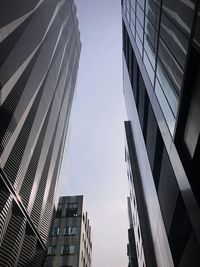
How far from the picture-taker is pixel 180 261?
595 inches

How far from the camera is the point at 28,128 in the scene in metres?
22.9

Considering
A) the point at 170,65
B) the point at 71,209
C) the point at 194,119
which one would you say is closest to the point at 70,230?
the point at 71,209

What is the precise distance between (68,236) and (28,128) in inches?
1477

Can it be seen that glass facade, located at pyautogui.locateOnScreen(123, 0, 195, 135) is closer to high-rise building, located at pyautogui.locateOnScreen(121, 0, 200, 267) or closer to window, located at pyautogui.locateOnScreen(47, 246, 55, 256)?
high-rise building, located at pyautogui.locateOnScreen(121, 0, 200, 267)

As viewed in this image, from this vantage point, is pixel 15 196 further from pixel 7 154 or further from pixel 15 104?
pixel 15 104

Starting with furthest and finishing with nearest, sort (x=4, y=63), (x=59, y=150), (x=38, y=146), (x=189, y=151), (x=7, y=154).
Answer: (x=59, y=150) < (x=38, y=146) < (x=4, y=63) < (x=7, y=154) < (x=189, y=151)

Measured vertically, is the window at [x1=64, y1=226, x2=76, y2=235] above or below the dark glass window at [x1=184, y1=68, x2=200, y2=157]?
above

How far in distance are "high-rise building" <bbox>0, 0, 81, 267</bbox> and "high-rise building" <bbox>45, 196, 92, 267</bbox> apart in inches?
983

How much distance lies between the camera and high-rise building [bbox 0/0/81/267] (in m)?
17.6

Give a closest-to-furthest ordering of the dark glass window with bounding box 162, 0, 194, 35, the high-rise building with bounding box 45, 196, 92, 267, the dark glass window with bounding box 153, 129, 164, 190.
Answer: the dark glass window with bounding box 162, 0, 194, 35 < the dark glass window with bounding box 153, 129, 164, 190 < the high-rise building with bounding box 45, 196, 92, 267

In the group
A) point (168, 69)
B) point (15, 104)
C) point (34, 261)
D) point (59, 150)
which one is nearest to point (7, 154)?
point (15, 104)

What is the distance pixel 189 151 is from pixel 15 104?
13.7m

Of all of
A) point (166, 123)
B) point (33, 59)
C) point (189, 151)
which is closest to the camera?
point (189, 151)

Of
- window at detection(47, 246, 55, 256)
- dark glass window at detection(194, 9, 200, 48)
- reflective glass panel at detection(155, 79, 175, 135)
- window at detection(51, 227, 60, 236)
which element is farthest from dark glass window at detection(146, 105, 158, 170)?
window at detection(51, 227, 60, 236)
